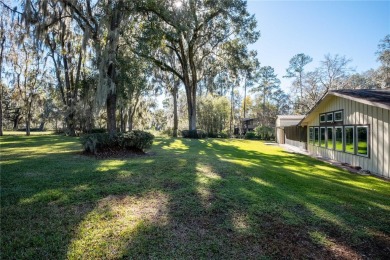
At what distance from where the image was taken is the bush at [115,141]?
845 centimetres

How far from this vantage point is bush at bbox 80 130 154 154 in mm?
8453

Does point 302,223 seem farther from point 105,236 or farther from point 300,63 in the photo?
point 300,63

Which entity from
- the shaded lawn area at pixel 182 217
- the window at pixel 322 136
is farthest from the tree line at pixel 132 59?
the window at pixel 322 136

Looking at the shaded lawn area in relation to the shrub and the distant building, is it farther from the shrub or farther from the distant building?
the shrub

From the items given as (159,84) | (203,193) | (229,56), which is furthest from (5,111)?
(203,193)

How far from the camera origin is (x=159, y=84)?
2672 cm

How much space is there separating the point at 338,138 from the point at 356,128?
77.3 inches

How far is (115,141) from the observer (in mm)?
8883

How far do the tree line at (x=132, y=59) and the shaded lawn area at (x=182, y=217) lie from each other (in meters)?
5.80

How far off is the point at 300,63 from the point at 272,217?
3758cm

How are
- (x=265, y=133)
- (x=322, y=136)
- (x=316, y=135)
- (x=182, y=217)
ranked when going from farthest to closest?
(x=265, y=133)
(x=316, y=135)
(x=322, y=136)
(x=182, y=217)

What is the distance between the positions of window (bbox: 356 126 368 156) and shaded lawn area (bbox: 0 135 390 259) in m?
3.96

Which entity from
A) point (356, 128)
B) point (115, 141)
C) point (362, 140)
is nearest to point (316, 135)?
point (356, 128)

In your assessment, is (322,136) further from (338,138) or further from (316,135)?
(338,138)
